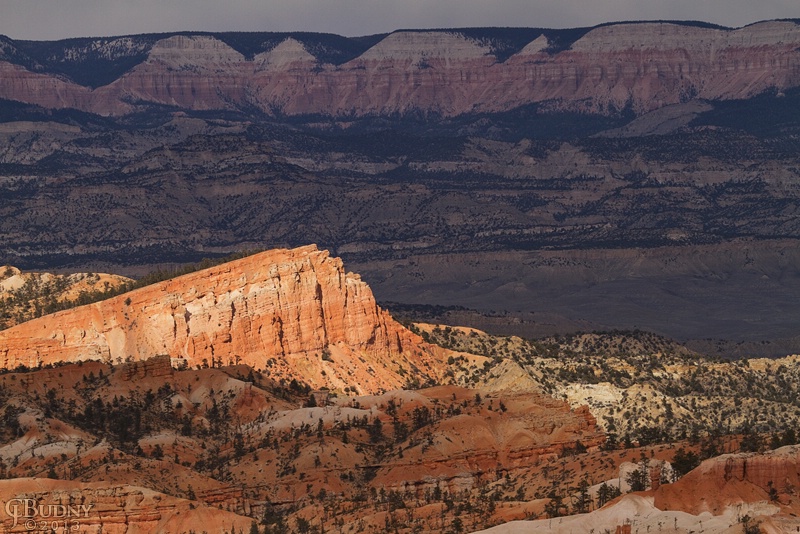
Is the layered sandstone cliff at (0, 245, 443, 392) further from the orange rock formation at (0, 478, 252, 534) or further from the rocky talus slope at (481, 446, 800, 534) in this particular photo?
the rocky talus slope at (481, 446, 800, 534)

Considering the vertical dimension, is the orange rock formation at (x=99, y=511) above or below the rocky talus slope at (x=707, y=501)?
below

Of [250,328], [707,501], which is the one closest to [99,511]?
[707,501]

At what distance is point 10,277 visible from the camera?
542 ft

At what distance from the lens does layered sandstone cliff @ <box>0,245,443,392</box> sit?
462 feet

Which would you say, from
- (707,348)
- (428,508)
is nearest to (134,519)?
(428,508)

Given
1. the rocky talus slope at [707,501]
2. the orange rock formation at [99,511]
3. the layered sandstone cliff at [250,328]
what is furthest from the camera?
the layered sandstone cliff at [250,328]

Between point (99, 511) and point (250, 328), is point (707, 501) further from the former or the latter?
point (250, 328)

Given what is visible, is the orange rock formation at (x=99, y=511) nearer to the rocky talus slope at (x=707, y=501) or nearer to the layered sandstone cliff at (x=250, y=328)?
the rocky talus slope at (x=707, y=501)

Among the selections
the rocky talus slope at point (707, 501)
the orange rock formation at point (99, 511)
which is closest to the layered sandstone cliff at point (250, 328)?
the orange rock formation at point (99, 511)

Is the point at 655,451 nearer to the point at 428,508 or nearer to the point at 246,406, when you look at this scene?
the point at 428,508

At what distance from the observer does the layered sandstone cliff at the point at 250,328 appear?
462 feet

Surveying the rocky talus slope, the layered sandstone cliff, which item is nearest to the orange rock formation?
the rocky talus slope

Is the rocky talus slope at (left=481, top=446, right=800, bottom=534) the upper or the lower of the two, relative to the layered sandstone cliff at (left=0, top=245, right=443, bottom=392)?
upper

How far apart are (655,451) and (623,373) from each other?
47920mm
